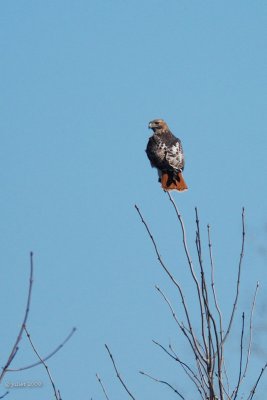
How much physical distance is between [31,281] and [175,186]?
720 centimetres

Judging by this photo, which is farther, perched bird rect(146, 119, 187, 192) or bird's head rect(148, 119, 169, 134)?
bird's head rect(148, 119, 169, 134)

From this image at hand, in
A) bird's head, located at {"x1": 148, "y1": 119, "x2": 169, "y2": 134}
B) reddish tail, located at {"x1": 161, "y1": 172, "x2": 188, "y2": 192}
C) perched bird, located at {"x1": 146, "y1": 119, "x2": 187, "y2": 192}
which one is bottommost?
reddish tail, located at {"x1": 161, "y1": 172, "x2": 188, "y2": 192}

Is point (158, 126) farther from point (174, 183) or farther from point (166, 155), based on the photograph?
point (174, 183)

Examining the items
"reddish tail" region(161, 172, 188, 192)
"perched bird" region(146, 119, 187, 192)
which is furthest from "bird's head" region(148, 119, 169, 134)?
"reddish tail" region(161, 172, 188, 192)

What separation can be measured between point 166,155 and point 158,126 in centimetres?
110

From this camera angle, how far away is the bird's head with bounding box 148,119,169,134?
12.0 meters

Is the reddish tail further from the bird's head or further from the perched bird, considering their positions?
the bird's head

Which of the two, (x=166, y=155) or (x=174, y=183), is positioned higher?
(x=166, y=155)

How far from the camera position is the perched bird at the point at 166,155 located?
1028 centimetres

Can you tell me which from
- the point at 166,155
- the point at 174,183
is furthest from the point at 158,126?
the point at 174,183

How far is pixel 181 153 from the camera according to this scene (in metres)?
11.3

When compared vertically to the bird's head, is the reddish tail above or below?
below

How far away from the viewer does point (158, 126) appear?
12086mm

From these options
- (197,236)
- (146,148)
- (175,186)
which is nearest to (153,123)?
(146,148)
